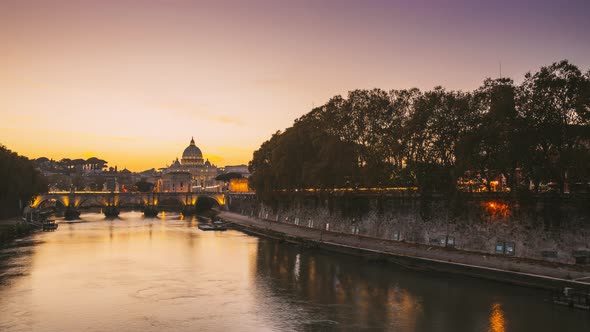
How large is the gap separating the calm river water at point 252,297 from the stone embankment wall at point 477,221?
18.9ft

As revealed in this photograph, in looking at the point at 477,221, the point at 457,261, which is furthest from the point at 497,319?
the point at 477,221

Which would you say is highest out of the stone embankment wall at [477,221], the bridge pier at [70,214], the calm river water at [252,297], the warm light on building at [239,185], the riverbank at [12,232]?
the warm light on building at [239,185]

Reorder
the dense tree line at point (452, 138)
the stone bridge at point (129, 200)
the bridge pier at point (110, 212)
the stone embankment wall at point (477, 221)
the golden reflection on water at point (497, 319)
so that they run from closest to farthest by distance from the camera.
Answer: the golden reflection on water at point (497, 319) → the stone embankment wall at point (477, 221) → the dense tree line at point (452, 138) → the bridge pier at point (110, 212) → the stone bridge at point (129, 200)

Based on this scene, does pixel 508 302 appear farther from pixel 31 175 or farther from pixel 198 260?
pixel 31 175

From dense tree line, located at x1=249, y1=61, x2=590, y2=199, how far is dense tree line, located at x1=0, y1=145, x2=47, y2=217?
42.8 meters

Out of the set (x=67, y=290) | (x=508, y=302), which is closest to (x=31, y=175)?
(x=67, y=290)

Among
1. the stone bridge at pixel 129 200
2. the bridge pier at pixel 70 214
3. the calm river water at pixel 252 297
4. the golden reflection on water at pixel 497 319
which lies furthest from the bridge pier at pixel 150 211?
the golden reflection on water at pixel 497 319

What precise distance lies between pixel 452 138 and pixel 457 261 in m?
13.5

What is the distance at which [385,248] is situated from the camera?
189 feet

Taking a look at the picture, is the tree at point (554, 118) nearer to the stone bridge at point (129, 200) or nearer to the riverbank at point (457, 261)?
the riverbank at point (457, 261)

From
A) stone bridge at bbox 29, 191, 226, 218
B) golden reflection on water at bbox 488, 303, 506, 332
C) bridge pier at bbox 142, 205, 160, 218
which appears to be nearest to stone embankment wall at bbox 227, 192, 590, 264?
golden reflection on water at bbox 488, 303, 506, 332

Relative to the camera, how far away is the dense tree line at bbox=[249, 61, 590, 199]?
4456 cm

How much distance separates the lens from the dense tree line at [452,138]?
44562 millimetres

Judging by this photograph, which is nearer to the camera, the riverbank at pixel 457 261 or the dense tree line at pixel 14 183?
the riverbank at pixel 457 261
